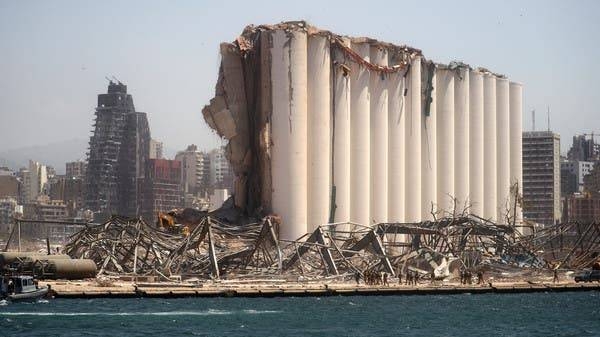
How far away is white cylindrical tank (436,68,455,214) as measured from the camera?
134 meters

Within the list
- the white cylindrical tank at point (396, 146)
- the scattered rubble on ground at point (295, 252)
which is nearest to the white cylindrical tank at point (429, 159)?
the white cylindrical tank at point (396, 146)

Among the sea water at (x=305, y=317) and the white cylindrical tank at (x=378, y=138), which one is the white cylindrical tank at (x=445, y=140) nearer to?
the white cylindrical tank at (x=378, y=138)

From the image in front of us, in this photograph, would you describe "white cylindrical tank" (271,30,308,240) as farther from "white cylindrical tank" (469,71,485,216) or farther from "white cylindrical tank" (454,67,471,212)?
"white cylindrical tank" (469,71,485,216)

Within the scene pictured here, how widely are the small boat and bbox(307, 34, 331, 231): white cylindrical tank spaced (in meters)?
38.8

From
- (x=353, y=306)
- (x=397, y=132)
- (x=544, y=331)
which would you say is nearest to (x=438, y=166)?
(x=397, y=132)

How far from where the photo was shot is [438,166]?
134375 mm

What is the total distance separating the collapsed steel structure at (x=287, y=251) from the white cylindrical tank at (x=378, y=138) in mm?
10843

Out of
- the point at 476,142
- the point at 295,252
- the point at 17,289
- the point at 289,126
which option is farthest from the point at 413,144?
the point at 17,289

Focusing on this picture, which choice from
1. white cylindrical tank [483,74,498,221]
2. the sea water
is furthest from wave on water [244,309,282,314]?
white cylindrical tank [483,74,498,221]

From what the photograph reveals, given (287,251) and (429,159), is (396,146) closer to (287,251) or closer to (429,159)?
(429,159)

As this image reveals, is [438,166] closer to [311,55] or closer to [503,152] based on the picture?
[503,152]

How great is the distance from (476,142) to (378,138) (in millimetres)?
19080

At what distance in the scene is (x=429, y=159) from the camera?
132125 mm

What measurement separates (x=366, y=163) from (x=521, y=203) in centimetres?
2841
